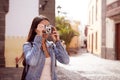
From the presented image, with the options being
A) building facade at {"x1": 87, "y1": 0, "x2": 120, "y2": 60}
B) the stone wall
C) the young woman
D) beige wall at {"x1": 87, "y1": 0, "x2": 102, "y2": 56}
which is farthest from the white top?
beige wall at {"x1": 87, "y1": 0, "x2": 102, "y2": 56}

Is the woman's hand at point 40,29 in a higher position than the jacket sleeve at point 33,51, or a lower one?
higher

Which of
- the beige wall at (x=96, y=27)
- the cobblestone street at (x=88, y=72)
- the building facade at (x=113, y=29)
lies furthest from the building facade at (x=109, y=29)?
the cobblestone street at (x=88, y=72)

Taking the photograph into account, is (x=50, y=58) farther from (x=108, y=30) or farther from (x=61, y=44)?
(x=108, y=30)

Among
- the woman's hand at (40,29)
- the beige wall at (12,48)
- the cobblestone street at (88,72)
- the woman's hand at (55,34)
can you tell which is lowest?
the cobblestone street at (88,72)

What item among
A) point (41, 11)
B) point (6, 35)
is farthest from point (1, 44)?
point (41, 11)

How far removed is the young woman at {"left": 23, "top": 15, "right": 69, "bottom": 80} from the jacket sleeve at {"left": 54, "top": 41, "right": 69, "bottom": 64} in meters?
0.03

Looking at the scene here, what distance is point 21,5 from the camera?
15.8 metres

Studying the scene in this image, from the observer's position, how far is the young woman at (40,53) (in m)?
3.12

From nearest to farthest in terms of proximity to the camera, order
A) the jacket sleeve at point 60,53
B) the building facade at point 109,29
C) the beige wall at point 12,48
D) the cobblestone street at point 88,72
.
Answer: the jacket sleeve at point 60,53
the cobblestone street at point 88,72
the beige wall at point 12,48
the building facade at point 109,29

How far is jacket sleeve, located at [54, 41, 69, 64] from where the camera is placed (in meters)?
3.32

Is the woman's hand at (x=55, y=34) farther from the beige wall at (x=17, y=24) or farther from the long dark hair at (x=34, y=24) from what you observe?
the beige wall at (x=17, y=24)

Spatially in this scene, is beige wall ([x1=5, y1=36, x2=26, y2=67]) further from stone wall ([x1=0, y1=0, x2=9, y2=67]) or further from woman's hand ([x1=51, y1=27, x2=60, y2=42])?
woman's hand ([x1=51, y1=27, x2=60, y2=42])

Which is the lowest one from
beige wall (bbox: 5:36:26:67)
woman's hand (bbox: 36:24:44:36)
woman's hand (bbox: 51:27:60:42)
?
beige wall (bbox: 5:36:26:67)

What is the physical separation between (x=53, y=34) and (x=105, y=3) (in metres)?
23.7
